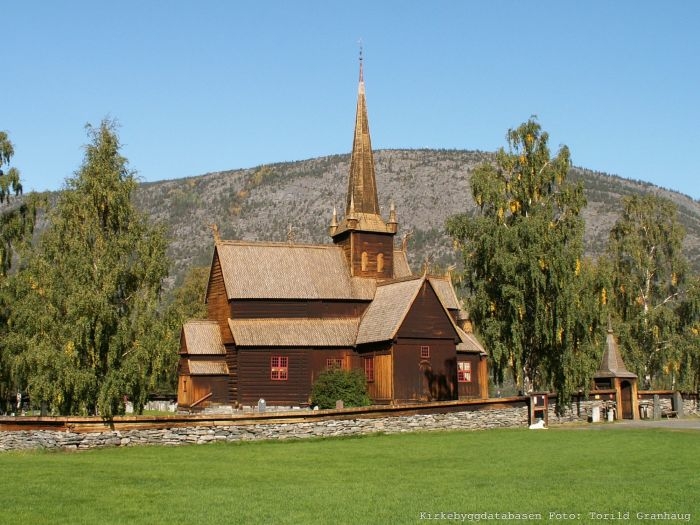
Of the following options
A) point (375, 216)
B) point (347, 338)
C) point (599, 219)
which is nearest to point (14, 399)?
point (347, 338)

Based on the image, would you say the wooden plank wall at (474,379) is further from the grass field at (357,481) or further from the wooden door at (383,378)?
the grass field at (357,481)

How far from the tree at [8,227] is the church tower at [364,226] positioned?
18256 millimetres

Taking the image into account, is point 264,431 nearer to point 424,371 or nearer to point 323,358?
point 424,371

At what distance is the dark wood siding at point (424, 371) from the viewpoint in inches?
1859

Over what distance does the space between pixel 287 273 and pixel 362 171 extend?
29.5 ft

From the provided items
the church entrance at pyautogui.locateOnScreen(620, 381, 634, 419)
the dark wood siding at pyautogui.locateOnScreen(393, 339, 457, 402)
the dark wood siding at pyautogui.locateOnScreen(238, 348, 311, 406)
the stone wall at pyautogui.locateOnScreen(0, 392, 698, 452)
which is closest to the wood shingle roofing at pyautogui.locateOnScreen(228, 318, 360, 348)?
the dark wood siding at pyautogui.locateOnScreen(238, 348, 311, 406)

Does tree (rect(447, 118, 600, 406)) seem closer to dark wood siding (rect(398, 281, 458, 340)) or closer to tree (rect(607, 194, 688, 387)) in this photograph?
dark wood siding (rect(398, 281, 458, 340))

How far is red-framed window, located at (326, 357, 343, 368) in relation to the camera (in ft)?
163

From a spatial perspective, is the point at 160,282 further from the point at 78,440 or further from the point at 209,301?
the point at 209,301

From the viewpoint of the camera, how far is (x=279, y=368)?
161ft

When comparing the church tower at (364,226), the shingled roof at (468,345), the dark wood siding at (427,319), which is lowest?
the shingled roof at (468,345)

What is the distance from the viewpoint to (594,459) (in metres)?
25.2

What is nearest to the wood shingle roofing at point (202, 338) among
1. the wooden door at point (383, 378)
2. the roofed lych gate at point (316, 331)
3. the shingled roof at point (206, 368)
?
the roofed lych gate at point (316, 331)

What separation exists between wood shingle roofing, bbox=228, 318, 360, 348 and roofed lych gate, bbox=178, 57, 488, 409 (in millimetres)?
61
